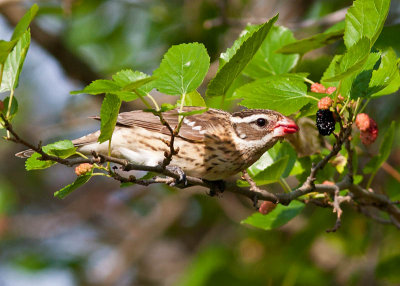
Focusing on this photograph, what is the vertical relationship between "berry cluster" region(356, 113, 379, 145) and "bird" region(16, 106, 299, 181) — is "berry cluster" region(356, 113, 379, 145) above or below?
above

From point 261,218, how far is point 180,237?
520 centimetres

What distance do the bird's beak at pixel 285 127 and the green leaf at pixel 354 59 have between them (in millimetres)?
935

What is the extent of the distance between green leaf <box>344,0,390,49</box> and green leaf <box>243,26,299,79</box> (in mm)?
803

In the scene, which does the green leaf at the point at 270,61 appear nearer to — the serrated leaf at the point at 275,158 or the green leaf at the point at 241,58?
the serrated leaf at the point at 275,158

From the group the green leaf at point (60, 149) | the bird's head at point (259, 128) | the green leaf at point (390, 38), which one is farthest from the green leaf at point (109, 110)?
the green leaf at point (390, 38)

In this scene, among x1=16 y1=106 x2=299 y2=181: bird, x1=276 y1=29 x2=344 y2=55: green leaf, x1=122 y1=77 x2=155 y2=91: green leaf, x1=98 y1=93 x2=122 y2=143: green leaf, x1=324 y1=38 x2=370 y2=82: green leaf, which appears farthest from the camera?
x1=16 y1=106 x2=299 y2=181: bird

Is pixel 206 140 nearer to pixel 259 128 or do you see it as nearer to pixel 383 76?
Result: pixel 259 128

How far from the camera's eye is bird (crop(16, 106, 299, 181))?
3.76 metres

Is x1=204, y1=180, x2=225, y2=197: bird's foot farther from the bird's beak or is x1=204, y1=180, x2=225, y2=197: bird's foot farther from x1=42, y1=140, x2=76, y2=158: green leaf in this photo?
x1=42, y1=140, x2=76, y2=158: green leaf

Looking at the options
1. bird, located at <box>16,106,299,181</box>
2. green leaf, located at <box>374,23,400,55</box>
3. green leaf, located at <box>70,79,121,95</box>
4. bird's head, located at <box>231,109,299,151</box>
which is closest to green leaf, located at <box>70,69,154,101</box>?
green leaf, located at <box>70,79,121,95</box>

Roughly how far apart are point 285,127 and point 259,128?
1.18 ft

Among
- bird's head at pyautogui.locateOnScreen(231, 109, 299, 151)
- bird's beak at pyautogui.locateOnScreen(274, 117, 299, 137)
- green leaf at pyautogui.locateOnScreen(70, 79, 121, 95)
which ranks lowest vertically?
bird's head at pyautogui.locateOnScreen(231, 109, 299, 151)

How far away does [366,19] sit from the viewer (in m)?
2.67

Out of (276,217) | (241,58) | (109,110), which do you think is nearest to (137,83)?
(109,110)
